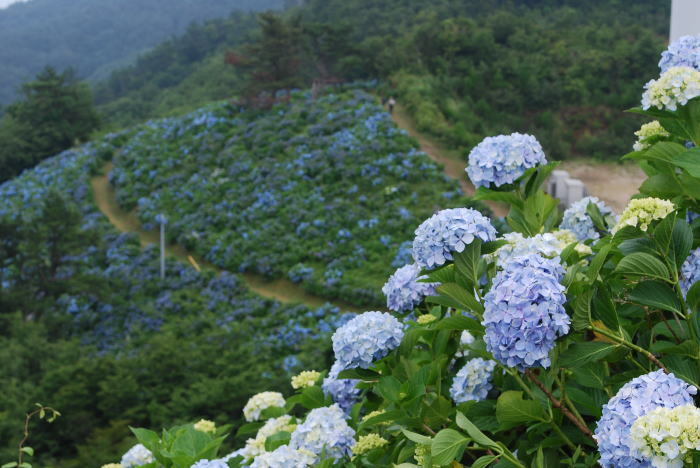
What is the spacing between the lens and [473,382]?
1429mm

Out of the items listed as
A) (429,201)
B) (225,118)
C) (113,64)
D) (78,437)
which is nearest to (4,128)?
(225,118)

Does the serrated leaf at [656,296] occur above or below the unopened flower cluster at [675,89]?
below

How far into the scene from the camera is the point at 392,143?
44.1 ft

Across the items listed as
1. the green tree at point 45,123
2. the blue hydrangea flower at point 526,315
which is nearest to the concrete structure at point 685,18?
the blue hydrangea flower at point 526,315

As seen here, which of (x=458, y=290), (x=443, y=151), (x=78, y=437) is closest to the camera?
(x=458, y=290)

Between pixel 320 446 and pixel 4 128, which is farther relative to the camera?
pixel 4 128

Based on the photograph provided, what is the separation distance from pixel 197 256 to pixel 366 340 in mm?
11277

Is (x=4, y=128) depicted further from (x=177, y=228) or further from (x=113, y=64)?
(x=113, y=64)

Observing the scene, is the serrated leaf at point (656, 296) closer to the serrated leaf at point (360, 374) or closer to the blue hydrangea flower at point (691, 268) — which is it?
the blue hydrangea flower at point (691, 268)

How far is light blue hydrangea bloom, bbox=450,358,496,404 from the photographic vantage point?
4.66ft

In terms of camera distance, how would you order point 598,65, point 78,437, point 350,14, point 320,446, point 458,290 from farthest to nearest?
point 350,14, point 598,65, point 78,437, point 320,446, point 458,290

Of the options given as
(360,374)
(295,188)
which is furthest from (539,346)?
(295,188)

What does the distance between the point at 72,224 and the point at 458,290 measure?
11.1 metres

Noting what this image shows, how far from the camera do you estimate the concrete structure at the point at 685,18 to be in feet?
9.23
